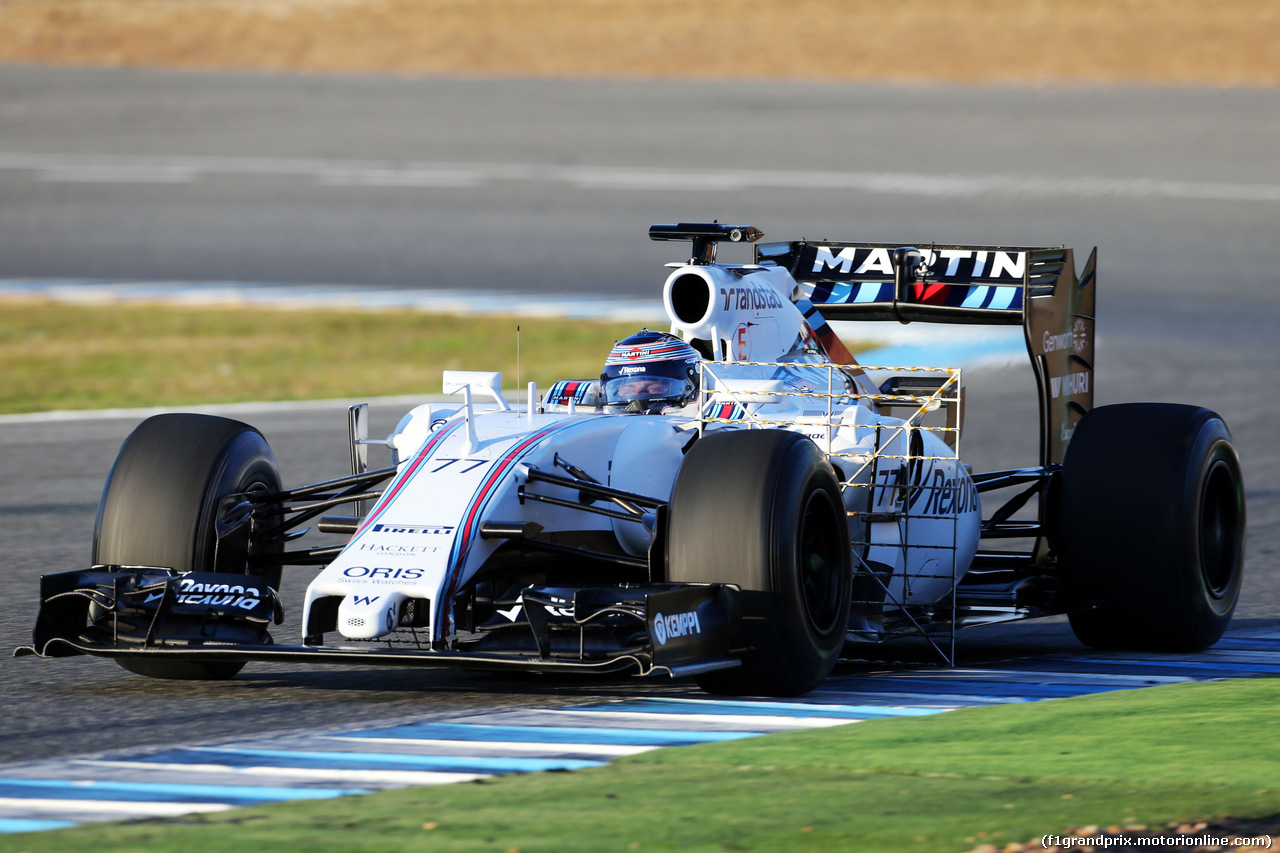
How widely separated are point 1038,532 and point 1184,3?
36441 millimetres

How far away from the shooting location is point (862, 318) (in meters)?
11.4

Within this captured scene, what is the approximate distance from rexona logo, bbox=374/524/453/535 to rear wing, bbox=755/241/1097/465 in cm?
352

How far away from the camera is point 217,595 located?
316 inches

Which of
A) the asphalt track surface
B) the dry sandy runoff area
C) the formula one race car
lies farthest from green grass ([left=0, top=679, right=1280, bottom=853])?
the dry sandy runoff area

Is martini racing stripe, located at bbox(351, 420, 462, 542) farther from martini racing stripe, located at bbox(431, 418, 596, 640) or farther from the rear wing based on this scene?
the rear wing

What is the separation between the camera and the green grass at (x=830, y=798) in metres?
5.67

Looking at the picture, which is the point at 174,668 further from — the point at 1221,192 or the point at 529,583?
the point at 1221,192

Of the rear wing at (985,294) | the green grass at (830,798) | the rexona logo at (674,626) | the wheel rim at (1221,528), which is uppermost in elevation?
the rear wing at (985,294)

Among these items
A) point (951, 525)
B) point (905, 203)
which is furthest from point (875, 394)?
point (905, 203)

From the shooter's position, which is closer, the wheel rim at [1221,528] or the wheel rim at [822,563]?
the wheel rim at [822,563]

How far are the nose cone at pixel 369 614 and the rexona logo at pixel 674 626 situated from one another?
99cm

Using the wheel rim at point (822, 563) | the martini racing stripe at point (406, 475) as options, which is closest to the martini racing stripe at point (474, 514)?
the martini racing stripe at point (406, 475)

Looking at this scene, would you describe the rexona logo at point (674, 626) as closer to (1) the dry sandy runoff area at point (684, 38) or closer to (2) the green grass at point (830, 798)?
(2) the green grass at point (830, 798)

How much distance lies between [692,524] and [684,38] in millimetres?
39405
